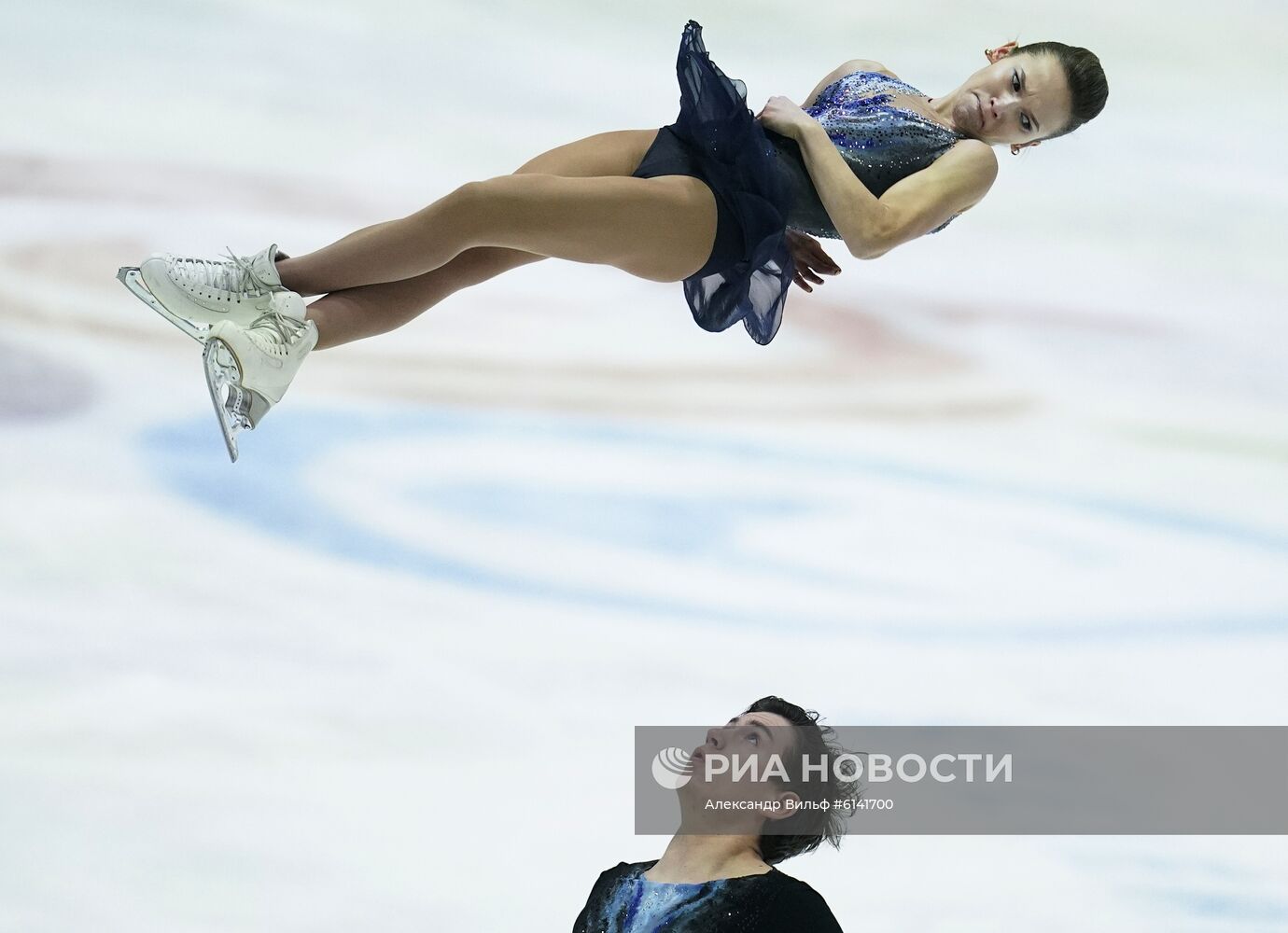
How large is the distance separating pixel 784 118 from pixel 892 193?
0.29 meters

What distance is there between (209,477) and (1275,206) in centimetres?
390

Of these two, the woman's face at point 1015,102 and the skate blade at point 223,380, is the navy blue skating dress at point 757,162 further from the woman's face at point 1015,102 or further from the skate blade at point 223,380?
the skate blade at point 223,380

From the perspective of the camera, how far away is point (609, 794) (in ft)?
16.5


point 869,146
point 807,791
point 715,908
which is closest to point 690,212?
point 869,146

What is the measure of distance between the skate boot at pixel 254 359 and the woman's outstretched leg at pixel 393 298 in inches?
2.4

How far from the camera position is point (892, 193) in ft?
10.4

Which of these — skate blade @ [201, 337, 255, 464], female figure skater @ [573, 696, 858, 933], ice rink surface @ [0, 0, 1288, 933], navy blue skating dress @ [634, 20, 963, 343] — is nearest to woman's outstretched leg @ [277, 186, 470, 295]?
skate blade @ [201, 337, 255, 464]

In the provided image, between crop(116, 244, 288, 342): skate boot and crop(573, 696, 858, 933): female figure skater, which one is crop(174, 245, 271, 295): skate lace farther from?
crop(573, 696, 858, 933): female figure skater

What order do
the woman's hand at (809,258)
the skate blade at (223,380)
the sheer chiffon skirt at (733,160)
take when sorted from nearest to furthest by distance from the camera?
the skate blade at (223,380) → the sheer chiffon skirt at (733,160) → the woman's hand at (809,258)

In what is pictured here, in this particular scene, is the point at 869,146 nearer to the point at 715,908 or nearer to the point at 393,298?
the point at 393,298

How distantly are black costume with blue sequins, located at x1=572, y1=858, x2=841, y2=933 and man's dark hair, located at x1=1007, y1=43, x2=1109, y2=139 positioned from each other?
1614 mm

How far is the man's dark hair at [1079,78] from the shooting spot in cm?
328

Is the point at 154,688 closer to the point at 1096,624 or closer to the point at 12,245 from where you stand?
the point at 12,245

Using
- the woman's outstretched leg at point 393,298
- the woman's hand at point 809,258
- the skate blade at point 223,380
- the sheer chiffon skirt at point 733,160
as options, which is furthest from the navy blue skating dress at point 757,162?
the skate blade at point 223,380
